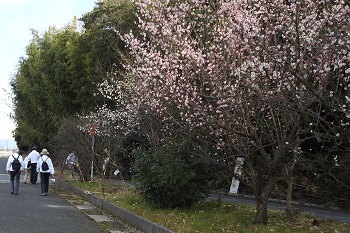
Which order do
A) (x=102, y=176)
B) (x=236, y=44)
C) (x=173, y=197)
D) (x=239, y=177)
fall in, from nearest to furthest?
1. (x=236, y=44)
2. (x=239, y=177)
3. (x=173, y=197)
4. (x=102, y=176)

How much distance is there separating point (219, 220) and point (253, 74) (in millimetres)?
3905

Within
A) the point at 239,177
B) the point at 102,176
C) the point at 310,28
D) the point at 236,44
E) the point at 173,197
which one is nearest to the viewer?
the point at 310,28

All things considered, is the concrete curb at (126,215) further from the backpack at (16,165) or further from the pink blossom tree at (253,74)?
the backpack at (16,165)

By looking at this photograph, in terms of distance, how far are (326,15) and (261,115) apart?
3.36m

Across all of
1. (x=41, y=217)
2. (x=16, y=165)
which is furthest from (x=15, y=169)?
(x=41, y=217)

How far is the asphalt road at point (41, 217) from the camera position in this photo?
1046 centimetres

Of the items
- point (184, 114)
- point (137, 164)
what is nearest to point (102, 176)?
point (137, 164)

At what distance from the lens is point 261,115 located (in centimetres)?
1056

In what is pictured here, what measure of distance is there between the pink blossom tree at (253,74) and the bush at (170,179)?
2.44 feet

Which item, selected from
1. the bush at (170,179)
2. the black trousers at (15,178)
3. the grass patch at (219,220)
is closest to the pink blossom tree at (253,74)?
the grass patch at (219,220)

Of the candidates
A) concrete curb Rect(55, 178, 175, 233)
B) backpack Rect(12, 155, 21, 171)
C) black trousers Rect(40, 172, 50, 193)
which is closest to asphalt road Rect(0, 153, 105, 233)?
concrete curb Rect(55, 178, 175, 233)

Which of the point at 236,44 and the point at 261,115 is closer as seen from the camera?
the point at 236,44

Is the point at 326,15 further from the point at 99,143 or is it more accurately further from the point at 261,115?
the point at 99,143

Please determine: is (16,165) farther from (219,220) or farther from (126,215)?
(219,220)
